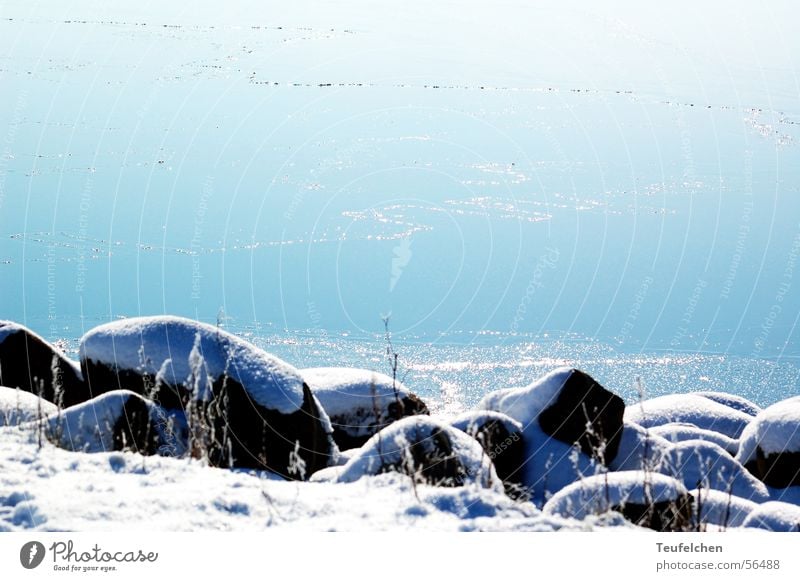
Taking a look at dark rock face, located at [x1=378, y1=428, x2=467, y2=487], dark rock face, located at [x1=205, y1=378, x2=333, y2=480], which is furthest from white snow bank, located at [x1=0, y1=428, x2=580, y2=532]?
dark rock face, located at [x1=205, y1=378, x2=333, y2=480]

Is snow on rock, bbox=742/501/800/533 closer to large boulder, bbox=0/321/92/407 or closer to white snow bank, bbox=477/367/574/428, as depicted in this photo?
white snow bank, bbox=477/367/574/428

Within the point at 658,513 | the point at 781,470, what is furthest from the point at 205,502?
the point at 781,470

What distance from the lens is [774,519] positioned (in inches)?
350

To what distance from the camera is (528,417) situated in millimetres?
11133

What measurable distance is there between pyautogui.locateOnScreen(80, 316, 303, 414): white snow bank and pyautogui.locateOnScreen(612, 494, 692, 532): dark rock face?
132 inches

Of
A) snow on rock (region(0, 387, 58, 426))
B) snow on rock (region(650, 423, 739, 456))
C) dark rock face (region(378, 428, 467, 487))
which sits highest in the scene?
snow on rock (region(0, 387, 58, 426))

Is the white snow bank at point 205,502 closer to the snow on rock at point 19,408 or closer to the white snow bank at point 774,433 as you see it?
the snow on rock at point 19,408

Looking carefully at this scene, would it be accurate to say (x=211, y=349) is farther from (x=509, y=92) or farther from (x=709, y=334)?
(x=509, y=92)

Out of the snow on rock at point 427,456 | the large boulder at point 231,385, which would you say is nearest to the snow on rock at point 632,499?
the snow on rock at point 427,456

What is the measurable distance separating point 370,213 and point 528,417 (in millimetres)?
6908

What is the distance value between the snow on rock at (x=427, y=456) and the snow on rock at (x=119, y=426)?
6.18ft

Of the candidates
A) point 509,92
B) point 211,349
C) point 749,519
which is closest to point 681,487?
point 749,519

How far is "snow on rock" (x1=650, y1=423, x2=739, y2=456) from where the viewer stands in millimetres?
12031

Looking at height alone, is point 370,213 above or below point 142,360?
above
